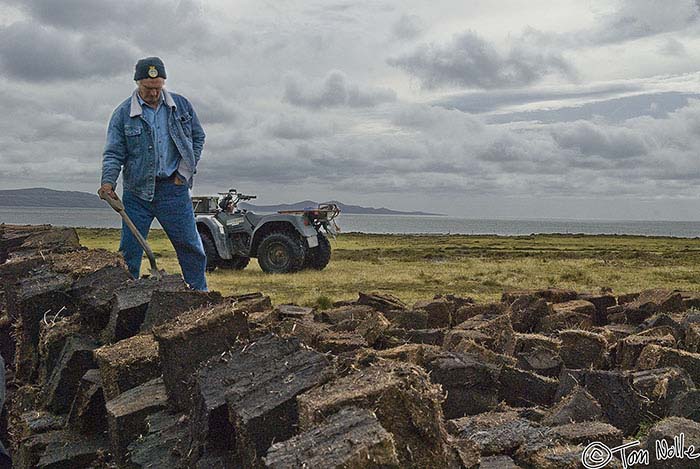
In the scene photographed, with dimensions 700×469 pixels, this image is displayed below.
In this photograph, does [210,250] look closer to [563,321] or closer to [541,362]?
[563,321]

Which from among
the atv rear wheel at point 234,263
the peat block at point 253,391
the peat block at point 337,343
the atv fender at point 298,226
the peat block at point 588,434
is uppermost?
the atv fender at point 298,226

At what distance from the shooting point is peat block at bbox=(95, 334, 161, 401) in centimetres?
435

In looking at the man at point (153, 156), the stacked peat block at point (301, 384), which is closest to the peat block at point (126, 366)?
the stacked peat block at point (301, 384)

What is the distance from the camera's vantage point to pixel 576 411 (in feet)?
13.3

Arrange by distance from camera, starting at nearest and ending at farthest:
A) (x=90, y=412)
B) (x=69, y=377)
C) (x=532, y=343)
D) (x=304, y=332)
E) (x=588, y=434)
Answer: (x=588, y=434) → (x=90, y=412) → (x=69, y=377) → (x=304, y=332) → (x=532, y=343)

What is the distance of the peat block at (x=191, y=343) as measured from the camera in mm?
3916

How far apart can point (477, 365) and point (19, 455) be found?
287 centimetres

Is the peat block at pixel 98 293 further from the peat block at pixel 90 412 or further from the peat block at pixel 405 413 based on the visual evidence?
the peat block at pixel 405 413

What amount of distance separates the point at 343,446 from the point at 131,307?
10.2 feet

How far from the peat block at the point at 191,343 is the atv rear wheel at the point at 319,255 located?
48.2ft

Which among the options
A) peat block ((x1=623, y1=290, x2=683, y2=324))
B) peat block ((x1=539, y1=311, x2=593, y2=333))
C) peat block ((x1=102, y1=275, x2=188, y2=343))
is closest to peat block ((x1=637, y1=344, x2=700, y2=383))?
peat block ((x1=539, y1=311, x2=593, y2=333))

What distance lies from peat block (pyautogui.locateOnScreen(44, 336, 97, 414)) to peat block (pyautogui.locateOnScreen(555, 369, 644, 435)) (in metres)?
3.06

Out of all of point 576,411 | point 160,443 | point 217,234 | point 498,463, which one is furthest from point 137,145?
point 217,234

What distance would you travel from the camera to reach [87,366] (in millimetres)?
5109
